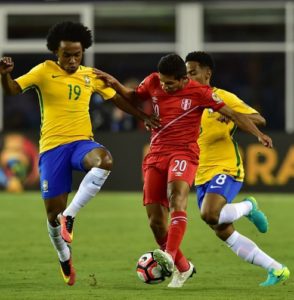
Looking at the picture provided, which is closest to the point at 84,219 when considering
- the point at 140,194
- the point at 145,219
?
the point at 145,219

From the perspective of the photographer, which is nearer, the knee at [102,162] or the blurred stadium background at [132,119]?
the knee at [102,162]

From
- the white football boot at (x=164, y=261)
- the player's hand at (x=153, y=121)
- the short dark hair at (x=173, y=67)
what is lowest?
the white football boot at (x=164, y=261)

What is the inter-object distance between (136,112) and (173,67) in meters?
0.81

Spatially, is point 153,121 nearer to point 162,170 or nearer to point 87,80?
point 162,170

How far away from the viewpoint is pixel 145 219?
20750 millimetres

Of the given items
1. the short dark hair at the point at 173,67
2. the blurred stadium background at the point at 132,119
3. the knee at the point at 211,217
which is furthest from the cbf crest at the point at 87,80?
the blurred stadium background at the point at 132,119

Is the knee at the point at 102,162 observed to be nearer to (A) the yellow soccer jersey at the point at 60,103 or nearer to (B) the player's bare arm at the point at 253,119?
(A) the yellow soccer jersey at the point at 60,103

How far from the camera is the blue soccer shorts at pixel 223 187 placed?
12320 millimetres

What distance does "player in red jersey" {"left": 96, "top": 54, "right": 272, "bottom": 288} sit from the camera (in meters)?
11.9

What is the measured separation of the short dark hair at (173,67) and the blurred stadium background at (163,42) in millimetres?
15929

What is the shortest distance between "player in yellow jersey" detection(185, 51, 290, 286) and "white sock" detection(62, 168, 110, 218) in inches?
40.3

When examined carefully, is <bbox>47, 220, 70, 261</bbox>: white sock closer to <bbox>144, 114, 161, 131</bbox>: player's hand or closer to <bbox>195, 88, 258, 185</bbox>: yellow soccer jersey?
<bbox>144, 114, 161, 131</bbox>: player's hand

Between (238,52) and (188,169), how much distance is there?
17.4m

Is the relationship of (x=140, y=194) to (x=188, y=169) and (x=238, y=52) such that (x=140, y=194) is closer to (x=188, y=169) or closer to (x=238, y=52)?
(x=238, y=52)
